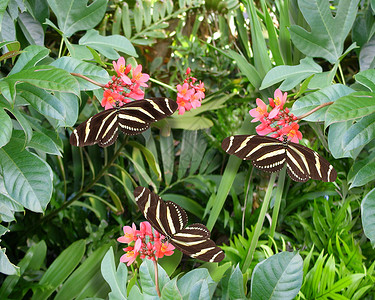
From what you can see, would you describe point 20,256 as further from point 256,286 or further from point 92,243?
point 256,286

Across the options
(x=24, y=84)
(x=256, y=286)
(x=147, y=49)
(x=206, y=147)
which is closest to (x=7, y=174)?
(x=24, y=84)

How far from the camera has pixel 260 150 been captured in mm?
427

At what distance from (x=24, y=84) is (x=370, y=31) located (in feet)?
1.96

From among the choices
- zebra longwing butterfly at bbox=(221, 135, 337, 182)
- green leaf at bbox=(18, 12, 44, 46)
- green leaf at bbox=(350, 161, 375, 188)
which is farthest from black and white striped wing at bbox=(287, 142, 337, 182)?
green leaf at bbox=(18, 12, 44, 46)

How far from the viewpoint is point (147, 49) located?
1.12 meters

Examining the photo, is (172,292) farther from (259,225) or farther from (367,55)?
(367,55)

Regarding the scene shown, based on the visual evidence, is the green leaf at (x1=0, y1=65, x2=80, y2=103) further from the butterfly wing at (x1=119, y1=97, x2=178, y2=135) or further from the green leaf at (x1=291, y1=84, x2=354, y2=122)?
the green leaf at (x1=291, y1=84, x2=354, y2=122)

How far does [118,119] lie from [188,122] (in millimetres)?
445

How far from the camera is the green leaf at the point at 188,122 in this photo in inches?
34.3

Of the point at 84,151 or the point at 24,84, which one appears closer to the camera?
the point at 24,84

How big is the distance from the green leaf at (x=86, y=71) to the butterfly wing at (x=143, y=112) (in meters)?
0.06

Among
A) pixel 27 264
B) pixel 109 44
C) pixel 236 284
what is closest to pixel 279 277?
pixel 236 284

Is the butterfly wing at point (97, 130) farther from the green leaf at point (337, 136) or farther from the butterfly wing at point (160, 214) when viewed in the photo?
the green leaf at point (337, 136)

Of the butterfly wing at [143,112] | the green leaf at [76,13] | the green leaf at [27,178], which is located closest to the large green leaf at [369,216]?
the butterfly wing at [143,112]
